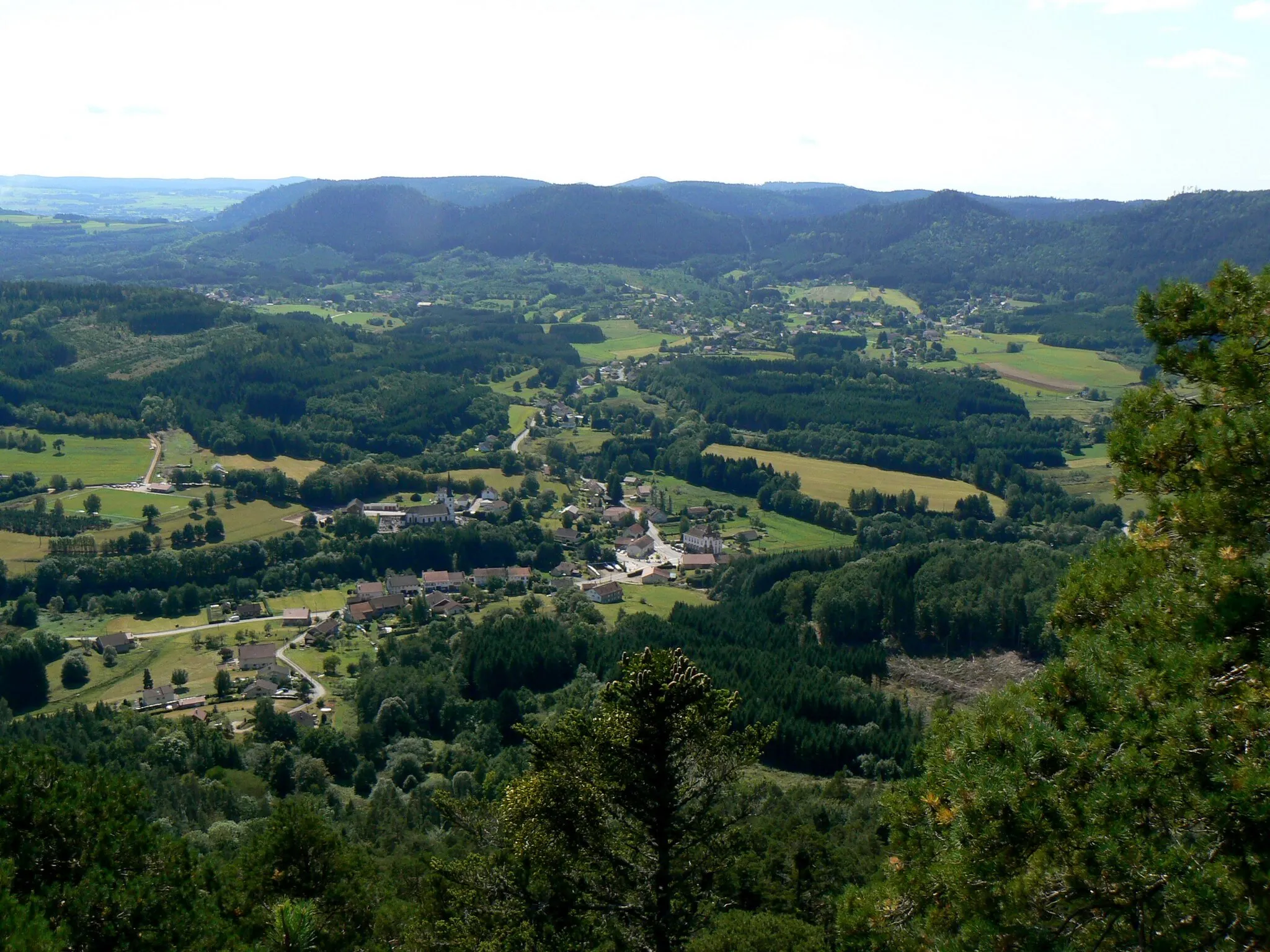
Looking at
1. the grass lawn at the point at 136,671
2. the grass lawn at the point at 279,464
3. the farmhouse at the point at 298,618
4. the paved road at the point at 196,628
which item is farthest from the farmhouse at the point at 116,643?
the grass lawn at the point at 279,464

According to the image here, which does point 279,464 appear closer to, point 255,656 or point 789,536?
point 255,656

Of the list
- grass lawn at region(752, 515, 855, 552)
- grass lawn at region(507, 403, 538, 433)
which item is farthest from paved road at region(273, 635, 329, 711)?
grass lawn at region(507, 403, 538, 433)

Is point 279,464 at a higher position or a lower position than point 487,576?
higher

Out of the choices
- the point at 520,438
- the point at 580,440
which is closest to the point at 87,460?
the point at 520,438

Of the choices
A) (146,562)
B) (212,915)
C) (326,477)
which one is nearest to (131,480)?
(326,477)

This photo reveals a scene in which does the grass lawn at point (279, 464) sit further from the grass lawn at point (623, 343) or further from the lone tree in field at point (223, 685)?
the grass lawn at point (623, 343)
